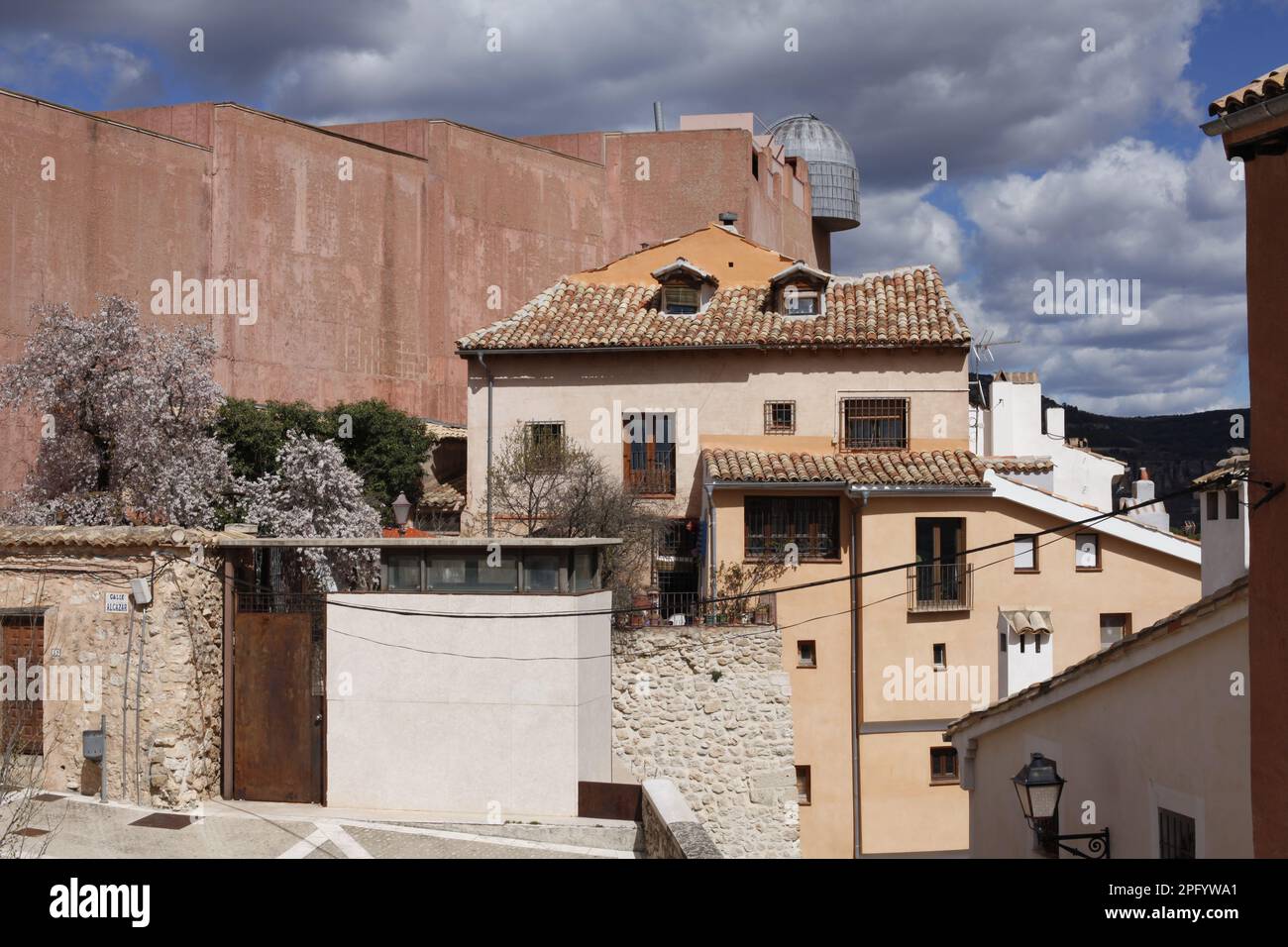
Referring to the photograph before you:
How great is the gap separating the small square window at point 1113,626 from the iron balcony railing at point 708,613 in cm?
544


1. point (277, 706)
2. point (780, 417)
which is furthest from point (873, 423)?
point (277, 706)

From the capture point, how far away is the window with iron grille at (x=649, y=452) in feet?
70.5

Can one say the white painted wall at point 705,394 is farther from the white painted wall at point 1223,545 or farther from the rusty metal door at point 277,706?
the white painted wall at point 1223,545

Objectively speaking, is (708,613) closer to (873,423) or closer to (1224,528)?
(873,423)

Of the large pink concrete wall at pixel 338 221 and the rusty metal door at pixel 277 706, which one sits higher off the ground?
the large pink concrete wall at pixel 338 221

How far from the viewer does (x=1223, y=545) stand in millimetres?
9742

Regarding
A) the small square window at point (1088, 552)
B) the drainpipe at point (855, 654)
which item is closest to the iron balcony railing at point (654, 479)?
the drainpipe at point (855, 654)

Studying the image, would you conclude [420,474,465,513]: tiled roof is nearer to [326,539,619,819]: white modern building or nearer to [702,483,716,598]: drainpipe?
[702,483,716,598]: drainpipe

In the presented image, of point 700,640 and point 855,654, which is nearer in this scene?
point 700,640

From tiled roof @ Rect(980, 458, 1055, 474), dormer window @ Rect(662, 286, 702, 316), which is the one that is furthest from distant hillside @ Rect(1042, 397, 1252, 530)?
dormer window @ Rect(662, 286, 702, 316)

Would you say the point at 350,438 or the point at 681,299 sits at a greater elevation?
the point at 681,299

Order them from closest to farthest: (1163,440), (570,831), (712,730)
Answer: (570,831)
(712,730)
(1163,440)

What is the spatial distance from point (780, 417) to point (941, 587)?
4.26m

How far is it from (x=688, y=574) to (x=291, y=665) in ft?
26.3
